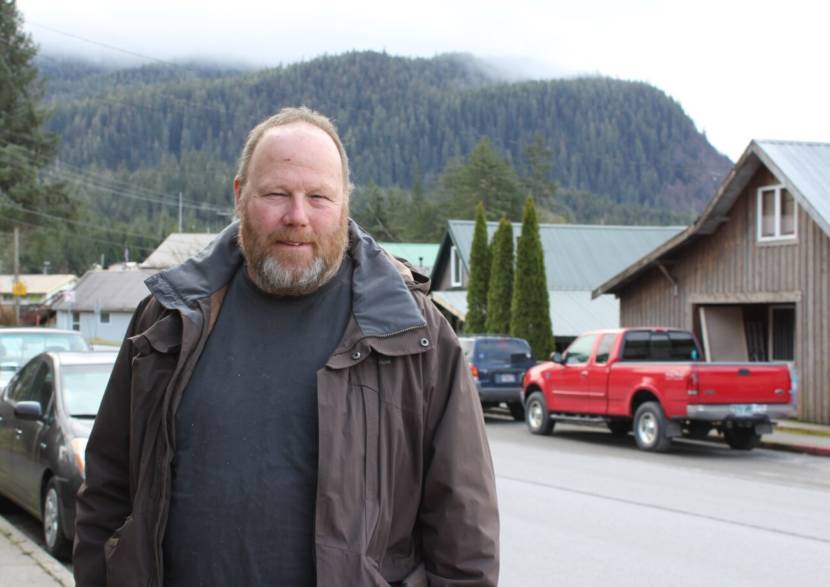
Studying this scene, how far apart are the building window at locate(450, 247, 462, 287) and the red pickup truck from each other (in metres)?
→ 24.3

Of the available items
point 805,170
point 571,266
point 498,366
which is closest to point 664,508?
point 498,366

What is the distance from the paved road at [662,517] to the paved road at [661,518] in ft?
0.04

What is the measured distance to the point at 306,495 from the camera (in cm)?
273

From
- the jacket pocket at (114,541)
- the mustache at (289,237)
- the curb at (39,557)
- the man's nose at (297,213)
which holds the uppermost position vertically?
the man's nose at (297,213)

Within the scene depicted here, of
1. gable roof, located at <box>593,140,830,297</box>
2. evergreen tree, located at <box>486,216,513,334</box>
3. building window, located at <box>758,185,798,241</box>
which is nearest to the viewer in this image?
gable roof, located at <box>593,140,830,297</box>

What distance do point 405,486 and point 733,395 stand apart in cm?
1419

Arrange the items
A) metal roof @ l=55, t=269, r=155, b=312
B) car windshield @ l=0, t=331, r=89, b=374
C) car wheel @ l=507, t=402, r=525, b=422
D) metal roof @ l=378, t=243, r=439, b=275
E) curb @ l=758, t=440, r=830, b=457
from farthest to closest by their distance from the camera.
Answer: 1. metal roof @ l=55, t=269, r=155, b=312
2. metal roof @ l=378, t=243, r=439, b=275
3. car wheel @ l=507, t=402, r=525, b=422
4. curb @ l=758, t=440, r=830, b=457
5. car windshield @ l=0, t=331, r=89, b=374

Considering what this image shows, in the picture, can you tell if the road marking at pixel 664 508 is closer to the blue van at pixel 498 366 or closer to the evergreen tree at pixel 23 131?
the blue van at pixel 498 366

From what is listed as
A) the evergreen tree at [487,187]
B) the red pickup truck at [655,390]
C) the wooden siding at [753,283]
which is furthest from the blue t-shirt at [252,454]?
the evergreen tree at [487,187]

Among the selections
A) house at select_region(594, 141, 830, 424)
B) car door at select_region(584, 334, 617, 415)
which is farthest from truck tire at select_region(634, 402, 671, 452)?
house at select_region(594, 141, 830, 424)

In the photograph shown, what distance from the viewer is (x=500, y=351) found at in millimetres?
23516

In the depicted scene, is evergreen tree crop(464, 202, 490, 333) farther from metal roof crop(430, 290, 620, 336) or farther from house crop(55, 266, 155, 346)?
house crop(55, 266, 155, 346)

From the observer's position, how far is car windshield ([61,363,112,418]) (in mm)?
9086

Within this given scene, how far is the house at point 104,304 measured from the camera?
77.4 meters
